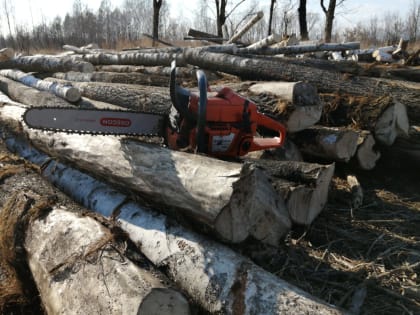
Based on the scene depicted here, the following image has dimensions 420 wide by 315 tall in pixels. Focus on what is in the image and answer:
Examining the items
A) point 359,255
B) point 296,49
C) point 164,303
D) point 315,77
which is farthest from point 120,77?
point 164,303

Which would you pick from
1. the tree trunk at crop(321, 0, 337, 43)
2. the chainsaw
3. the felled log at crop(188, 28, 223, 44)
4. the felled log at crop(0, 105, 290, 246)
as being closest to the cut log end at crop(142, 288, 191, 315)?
the felled log at crop(0, 105, 290, 246)

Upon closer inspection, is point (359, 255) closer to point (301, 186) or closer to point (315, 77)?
point (301, 186)

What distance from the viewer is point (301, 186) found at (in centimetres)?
273

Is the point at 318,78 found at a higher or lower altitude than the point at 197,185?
higher

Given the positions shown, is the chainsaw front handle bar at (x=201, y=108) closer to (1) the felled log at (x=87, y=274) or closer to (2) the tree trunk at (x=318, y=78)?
Result: (1) the felled log at (x=87, y=274)

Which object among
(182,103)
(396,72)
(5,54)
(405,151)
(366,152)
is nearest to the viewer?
(182,103)

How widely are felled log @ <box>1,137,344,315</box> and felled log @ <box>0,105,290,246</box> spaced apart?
11cm

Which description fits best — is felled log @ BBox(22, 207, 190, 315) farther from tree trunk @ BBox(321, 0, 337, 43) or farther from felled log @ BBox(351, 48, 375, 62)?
tree trunk @ BBox(321, 0, 337, 43)

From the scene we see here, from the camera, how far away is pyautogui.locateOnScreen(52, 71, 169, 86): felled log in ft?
18.6

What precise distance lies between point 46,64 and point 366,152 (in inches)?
247

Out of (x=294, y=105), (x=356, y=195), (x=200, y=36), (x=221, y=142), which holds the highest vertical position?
(x=200, y=36)

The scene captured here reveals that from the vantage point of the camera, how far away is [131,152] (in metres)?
2.61

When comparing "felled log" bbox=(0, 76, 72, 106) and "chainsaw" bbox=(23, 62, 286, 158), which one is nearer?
"chainsaw" bbox=(23, 62, 286, 158)

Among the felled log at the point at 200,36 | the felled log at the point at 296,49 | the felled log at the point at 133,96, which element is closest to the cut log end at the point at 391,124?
the felled log at the point at 133,96
